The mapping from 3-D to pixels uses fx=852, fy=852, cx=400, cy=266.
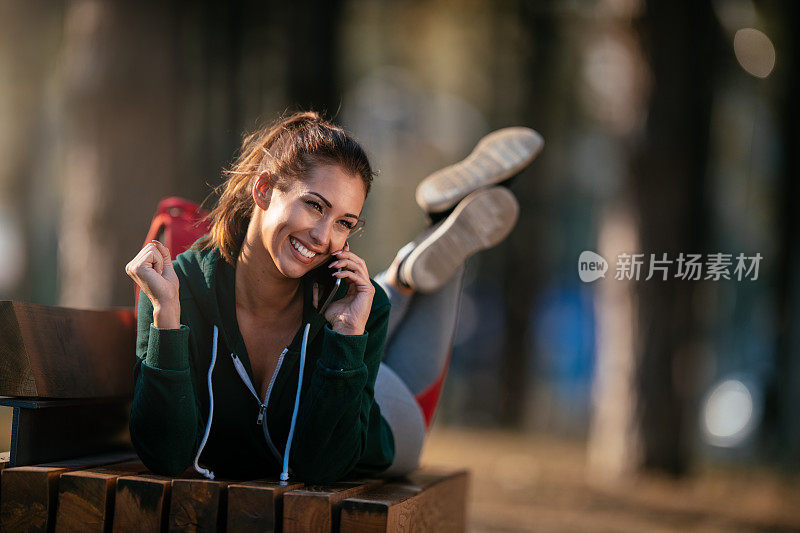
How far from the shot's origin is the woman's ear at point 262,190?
256cm

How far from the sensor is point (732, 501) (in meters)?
6.71

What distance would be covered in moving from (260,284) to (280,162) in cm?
38

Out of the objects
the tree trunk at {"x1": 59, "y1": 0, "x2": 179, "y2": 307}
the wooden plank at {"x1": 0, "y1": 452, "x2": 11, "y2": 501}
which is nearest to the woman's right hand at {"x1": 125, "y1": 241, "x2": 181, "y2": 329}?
the wooden plank at {"x1": 0, "y1": 452, "x2": 11, "y2": 501}

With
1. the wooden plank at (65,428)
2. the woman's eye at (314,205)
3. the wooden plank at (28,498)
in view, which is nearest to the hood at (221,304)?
the woman's eye at (314,205)

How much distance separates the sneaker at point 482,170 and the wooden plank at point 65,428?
1.50 metres

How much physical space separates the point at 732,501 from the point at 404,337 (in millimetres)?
4359

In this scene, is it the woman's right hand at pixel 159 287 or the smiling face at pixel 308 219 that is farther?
the smiling face at pixel 308 219

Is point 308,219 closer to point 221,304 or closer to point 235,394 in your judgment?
point 221,304

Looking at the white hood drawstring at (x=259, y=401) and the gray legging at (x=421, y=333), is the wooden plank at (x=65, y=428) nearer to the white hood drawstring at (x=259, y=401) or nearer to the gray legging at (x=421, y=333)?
the white hood drawstring at (x=259, y=401)

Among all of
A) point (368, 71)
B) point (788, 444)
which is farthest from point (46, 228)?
point (788, 444)

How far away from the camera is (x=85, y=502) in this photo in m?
2.32

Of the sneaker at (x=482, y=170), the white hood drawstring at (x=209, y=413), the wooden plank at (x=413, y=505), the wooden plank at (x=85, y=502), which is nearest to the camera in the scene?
the wooden plank at (x=413, y=505)

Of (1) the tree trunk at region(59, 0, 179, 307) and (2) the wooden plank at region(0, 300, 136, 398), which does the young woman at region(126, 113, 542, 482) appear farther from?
(1) the tree trunk at region(59, 0, 179, 307)

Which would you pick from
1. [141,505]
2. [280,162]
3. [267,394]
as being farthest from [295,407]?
[280,162]
